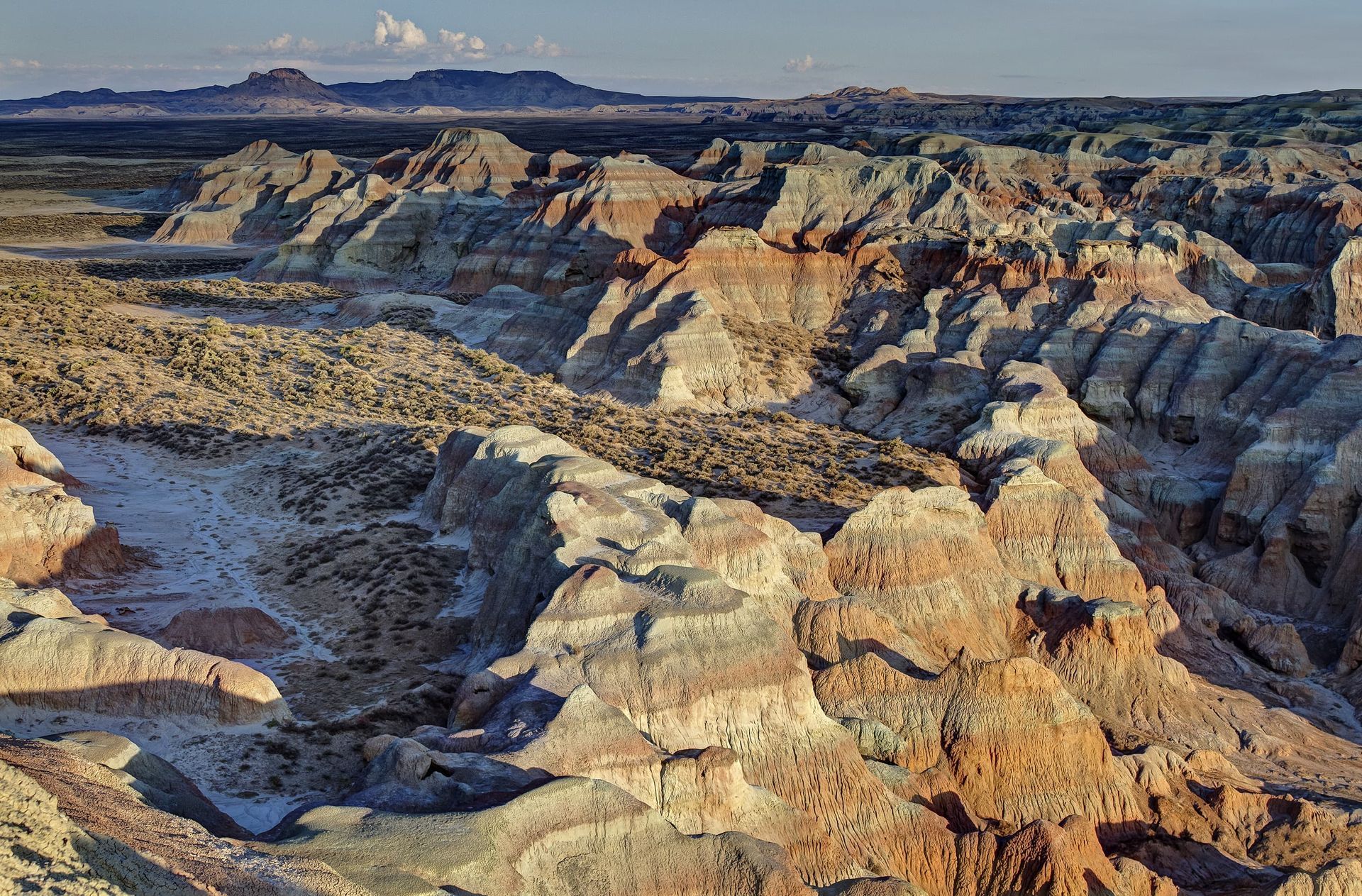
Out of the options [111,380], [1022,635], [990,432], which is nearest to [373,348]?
[111,380]

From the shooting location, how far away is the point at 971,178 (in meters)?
90.5

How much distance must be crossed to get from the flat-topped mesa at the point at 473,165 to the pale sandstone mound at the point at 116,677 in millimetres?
70506

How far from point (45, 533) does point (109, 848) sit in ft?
56.2

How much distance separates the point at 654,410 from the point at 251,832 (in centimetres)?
2929

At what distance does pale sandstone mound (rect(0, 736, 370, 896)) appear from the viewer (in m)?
10.9

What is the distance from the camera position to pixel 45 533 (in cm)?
2683

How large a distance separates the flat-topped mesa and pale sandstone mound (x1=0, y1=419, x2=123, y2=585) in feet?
204

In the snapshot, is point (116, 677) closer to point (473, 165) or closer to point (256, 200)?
point (473, 165)

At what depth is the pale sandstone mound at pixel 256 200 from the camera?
93688 millimetres

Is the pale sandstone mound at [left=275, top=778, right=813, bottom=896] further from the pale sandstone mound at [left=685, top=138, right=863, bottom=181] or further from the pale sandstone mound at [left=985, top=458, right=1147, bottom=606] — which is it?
the pale sandstone mound at [left=685, top=138, right=863, bottom=181]

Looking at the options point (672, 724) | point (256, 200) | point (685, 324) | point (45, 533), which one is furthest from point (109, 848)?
point (256, 200)

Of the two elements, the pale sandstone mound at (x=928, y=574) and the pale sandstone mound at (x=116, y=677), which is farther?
the pale sandstone mound at (x=928, y=574)

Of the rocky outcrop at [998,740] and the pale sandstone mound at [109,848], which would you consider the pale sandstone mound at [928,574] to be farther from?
the pale sandstone mound at [109,848]

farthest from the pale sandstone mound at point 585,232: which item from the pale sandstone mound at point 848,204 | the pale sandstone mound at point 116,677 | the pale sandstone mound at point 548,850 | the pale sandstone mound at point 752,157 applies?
the pale sandstone mound at point 548,850
